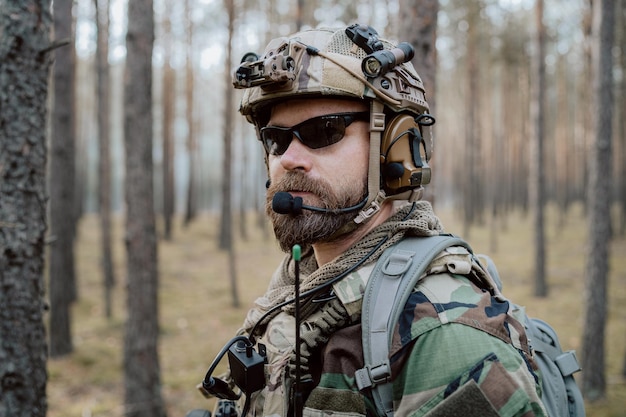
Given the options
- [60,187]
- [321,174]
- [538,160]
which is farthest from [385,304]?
[538,160]

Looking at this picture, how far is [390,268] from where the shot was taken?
5.20 ft

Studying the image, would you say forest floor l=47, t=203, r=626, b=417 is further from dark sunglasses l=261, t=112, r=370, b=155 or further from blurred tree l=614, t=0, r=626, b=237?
dark sunglasses l=261, t=112, r=370, b=155

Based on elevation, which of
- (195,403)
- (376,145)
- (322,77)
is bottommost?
(195,403)

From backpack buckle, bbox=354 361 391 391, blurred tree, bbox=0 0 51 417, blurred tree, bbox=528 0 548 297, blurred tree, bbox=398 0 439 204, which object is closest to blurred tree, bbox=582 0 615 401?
blurred tree, bbox=398 0 439 204

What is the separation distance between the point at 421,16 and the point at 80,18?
1408 centimetres

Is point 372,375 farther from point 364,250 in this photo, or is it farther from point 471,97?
point 471,97

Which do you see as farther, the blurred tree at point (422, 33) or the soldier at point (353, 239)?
the blurred tree at point (422, 33)

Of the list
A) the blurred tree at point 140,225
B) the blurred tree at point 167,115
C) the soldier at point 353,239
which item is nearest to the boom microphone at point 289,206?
the soldier at point 353,239

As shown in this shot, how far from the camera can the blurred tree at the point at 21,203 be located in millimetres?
2725

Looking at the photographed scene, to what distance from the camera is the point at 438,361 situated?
137 centimetres

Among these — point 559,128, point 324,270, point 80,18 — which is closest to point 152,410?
point 324,270

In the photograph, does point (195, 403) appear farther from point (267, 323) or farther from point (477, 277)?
point (477, 277)

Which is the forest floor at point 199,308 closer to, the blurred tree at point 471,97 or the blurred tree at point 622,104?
the blurred tree at point 622,104

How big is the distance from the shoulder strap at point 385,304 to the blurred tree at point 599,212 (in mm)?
5924
